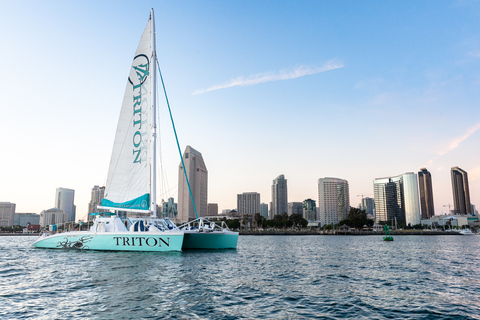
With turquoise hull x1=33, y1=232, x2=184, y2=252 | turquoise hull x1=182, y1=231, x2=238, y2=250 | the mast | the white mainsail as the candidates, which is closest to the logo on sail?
the white mainsail

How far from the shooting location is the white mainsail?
122 feet

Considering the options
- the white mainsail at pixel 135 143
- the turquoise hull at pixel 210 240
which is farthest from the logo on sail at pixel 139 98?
the turquoise hull at pixel 210 240

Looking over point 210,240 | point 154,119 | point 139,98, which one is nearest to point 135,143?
point 154,119

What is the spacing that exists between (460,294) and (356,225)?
537 feet

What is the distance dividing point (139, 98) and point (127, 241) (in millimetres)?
17016

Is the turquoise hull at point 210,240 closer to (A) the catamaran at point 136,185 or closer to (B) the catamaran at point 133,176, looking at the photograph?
(A) the catamaran at point 136,185

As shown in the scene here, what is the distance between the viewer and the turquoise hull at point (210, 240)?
38.0m

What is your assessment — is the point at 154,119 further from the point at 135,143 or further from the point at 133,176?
the point at 133,176

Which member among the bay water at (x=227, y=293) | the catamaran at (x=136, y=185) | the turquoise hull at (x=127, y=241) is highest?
the catamaran at (x=136, y=185)

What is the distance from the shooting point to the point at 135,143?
1507 inches

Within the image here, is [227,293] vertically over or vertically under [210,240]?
under

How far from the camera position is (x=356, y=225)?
17025cm

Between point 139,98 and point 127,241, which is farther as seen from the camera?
point 139,98

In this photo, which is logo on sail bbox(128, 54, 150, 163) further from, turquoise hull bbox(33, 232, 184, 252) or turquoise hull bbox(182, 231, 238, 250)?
turquoise hull bbox(182, 231, 238, 250)
